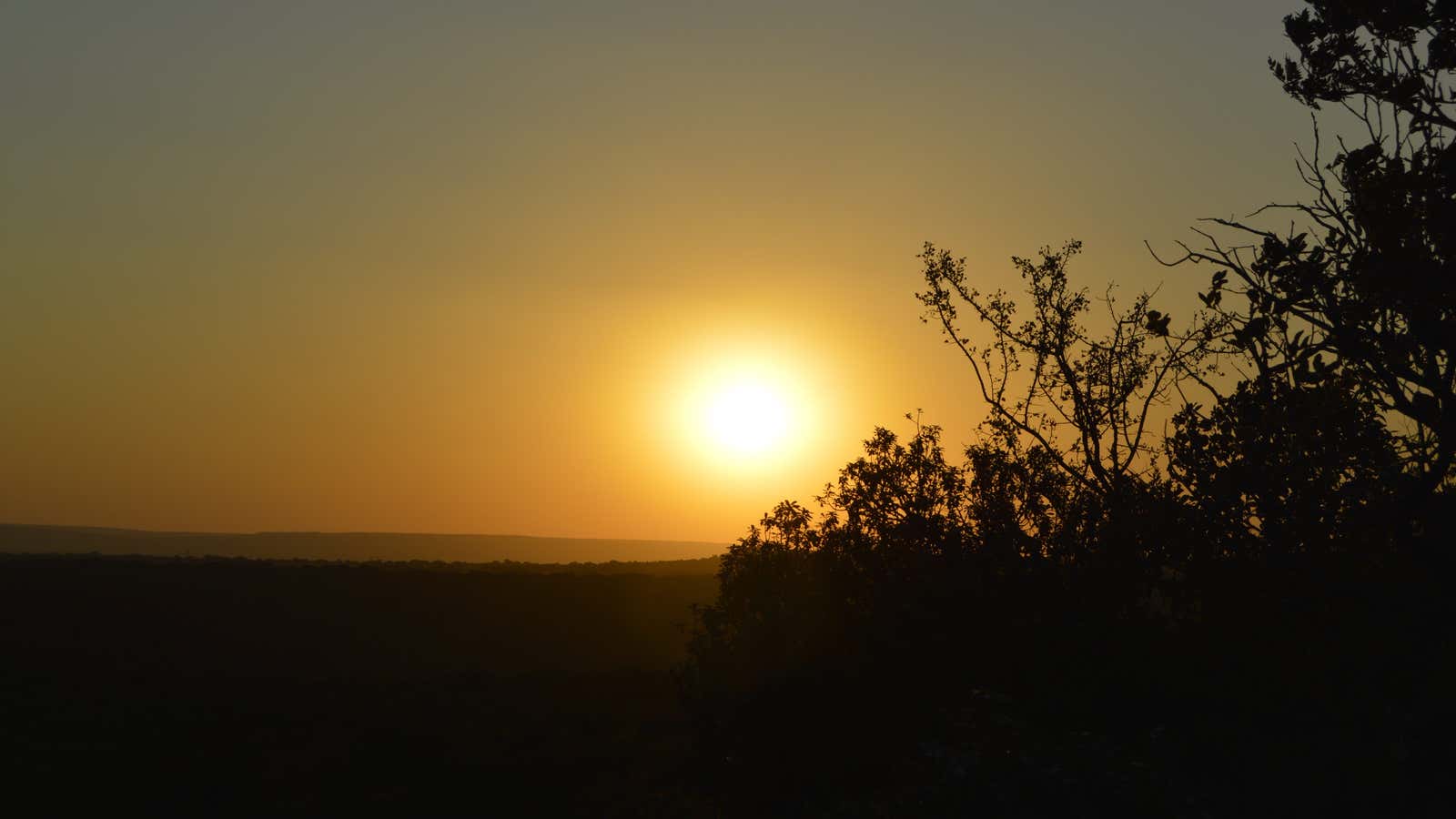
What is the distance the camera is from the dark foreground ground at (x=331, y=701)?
18.1 meters

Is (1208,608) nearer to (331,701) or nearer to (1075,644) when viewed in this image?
(1075,644)

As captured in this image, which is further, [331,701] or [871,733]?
[331,701]

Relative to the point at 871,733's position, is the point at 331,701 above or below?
below

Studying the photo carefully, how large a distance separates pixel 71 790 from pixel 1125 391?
20.4 metres

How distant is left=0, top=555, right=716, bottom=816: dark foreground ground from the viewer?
18.1 meters

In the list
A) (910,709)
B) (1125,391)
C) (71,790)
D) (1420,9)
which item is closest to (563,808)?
(910,709)

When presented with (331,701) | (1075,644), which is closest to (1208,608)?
(1075,644)

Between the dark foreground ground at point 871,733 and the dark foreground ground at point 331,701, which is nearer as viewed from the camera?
the dark foreground ground at point 871,733

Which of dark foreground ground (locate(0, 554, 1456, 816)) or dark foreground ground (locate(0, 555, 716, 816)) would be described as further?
dark foreground ground (locate(0, 555, 716, 816))

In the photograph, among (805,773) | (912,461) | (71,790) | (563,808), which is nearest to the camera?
(805,773)

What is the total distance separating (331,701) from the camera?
24734 millimetres

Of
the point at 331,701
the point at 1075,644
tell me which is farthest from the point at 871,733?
the point at 331,701

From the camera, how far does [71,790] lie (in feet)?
61.5

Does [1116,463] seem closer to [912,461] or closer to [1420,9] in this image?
[912,461]
